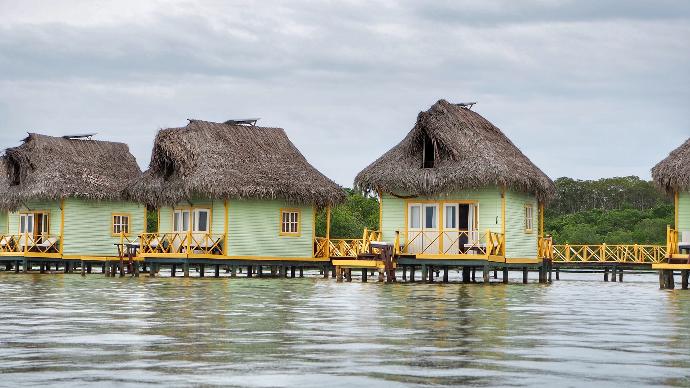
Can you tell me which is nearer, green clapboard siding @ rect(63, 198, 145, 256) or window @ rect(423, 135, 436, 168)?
window @ rect(423, 135, 436, 168)

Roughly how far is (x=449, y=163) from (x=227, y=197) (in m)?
7.49

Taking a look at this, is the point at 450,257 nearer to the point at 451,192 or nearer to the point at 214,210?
the point at 451,192

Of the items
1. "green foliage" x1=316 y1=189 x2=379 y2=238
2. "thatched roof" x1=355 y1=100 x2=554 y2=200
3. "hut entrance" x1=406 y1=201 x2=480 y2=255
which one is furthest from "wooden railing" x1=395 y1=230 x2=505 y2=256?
"green foliage" x1=316 y1=189 x2=379 y2=238

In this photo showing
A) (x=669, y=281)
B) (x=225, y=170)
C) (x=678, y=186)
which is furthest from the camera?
(x=225, y=170)

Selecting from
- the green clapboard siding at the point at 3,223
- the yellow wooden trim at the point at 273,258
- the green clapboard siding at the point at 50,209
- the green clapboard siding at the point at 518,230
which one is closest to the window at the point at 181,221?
the yellow wooden trim at the point at 273,258

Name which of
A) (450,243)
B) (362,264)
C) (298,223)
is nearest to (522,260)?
(450,243)

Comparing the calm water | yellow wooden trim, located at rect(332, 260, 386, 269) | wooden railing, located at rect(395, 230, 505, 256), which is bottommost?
the calm water

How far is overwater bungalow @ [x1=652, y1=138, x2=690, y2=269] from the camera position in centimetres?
3070

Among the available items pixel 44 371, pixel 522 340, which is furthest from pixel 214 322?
pixel 44 371

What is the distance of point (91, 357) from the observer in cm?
1090

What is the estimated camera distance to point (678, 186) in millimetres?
31172

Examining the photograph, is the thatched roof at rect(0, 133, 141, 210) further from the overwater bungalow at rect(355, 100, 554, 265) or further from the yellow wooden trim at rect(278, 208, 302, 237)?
the overwater bungalow at rect(355, 100, 554, 265)

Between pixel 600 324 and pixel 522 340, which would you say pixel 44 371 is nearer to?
pixel 522 340

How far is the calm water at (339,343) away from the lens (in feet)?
31.7
